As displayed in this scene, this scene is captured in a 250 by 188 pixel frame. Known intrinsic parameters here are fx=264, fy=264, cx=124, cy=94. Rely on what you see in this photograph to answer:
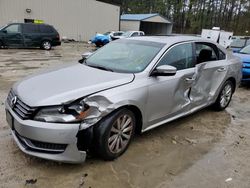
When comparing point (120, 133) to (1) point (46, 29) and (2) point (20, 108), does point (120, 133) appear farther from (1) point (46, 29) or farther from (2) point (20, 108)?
(1) point (46, 29)

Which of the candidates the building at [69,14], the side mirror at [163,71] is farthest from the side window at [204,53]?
the building at [69,14]

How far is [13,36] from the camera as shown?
15742 mm

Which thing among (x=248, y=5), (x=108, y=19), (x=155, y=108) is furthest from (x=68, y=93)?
(x=248, y=5)

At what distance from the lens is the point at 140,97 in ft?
11.1

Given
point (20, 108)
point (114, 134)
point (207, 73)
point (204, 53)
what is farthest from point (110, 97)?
point (204, 53)

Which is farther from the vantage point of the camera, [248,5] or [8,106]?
[248,5]

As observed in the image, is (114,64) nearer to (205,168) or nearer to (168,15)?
(205,168)

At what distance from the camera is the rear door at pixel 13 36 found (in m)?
15.5

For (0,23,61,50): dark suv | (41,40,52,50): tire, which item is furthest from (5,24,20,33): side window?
(41,40,52,50): tire

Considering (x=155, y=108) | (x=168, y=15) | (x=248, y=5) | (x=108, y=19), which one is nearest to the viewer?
(x=155, y=108)

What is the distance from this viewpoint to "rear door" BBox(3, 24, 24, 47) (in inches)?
610

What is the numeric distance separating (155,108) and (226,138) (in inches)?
57.9

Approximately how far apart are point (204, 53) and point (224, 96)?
1.21 meters

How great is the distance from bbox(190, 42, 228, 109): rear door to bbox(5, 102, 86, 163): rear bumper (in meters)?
2.28
